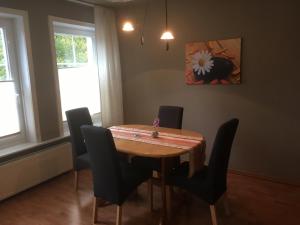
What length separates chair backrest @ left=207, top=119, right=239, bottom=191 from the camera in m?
2.04

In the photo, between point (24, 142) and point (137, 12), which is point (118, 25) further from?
point (24, 142)

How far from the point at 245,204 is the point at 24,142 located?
272 centimetres

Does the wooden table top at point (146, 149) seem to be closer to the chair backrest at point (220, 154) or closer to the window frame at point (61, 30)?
A: the chair backrest at point (220, 154)

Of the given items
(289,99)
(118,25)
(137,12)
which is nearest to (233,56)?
(289,99)

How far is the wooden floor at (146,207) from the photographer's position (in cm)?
248

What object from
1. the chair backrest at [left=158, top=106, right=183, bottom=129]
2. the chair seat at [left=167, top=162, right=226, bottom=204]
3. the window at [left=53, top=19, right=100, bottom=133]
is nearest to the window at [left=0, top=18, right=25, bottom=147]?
the window at [left=53, top=19, right=100, bottom=133]

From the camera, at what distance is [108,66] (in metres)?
4.11

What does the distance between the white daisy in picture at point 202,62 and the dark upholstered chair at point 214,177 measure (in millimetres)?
1403

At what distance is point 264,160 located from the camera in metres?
3.28

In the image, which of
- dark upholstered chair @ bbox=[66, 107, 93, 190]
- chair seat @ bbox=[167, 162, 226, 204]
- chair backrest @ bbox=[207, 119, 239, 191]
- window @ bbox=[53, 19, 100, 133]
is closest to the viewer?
chair backrest @ bbox=[207, 119, 239, 191]

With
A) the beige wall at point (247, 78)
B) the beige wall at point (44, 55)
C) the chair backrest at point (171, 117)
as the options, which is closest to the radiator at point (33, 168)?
the beige wall at point (44, 55)

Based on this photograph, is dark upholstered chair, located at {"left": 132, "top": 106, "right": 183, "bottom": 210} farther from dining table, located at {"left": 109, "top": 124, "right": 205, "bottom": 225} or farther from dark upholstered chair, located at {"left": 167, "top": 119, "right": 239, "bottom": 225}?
dark upholstered chair, located at {"left": 167, "top": 119, "right": 239, "bottom": 225}

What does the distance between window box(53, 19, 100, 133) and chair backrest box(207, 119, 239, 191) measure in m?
2.34

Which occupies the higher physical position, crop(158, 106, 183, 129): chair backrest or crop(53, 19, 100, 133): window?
crop(53, 19, 100, 133): window
